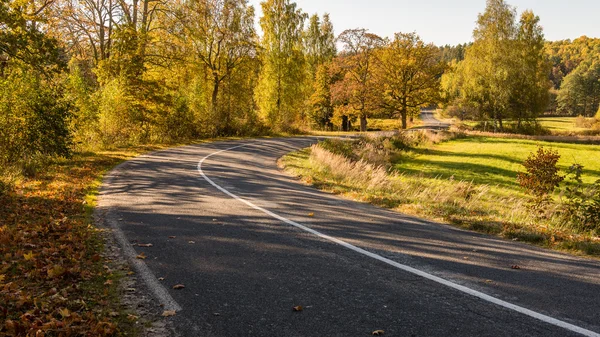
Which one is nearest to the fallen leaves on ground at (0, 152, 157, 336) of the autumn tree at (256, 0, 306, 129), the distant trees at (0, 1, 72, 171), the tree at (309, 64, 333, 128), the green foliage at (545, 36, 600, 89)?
the distant trees at (0, 1, 72, 171)

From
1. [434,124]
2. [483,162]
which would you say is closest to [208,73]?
[483,162]

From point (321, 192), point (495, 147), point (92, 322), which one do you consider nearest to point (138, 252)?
point (92, 322)

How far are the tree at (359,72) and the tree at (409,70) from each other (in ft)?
4.12

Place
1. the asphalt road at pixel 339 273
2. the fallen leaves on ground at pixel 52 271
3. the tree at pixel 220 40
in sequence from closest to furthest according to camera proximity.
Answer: the fallen leaves on ground at pixel 52 271 < the asphalt road at pixel 339 273 < the tree at pixel 220 40

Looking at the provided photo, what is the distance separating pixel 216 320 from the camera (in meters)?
3.60

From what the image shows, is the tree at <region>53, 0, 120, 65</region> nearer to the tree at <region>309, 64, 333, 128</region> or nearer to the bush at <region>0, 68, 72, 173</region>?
the bush at <region>0, 68, 72, 173</region>

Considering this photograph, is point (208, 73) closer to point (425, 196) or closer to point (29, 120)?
point (29, 120)

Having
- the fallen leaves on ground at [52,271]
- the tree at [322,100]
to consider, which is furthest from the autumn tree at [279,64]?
the fallen leaves on ground at [52,271]

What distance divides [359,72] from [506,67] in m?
18.0

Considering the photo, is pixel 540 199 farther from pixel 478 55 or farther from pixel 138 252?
pixel 478 55

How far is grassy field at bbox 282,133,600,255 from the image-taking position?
7.54m

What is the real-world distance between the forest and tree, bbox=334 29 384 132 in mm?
121

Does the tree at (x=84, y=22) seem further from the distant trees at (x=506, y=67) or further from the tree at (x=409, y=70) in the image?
the distant trees at (x=506, y=67)

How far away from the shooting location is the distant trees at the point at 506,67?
46062mm
